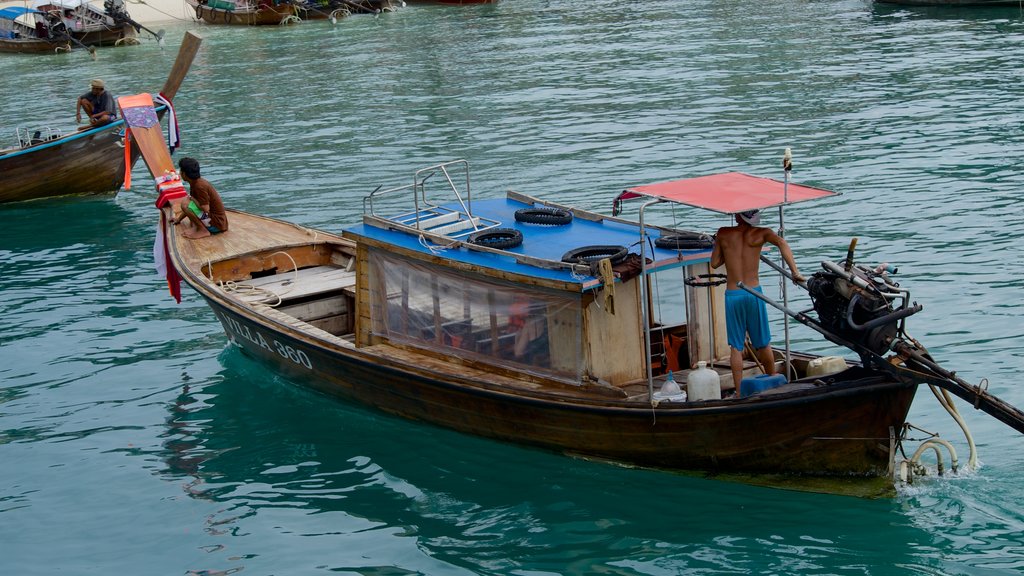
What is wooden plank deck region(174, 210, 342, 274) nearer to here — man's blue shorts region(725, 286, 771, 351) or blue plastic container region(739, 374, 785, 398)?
man's blue shorts region(725, 286, 771, 351)

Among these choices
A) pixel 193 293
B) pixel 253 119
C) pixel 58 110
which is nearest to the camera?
pixel 193 293

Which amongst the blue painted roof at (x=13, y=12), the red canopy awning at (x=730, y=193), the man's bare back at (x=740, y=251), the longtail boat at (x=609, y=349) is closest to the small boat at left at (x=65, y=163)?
the longtail boat at (x=609, y=349)

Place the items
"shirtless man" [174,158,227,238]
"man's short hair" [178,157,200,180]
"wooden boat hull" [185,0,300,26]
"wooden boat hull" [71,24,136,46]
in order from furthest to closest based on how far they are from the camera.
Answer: "wooden boat hull" [185,0,300,26] < "wooden boat hull" [71,24,136,46] < "shirtless man" [174,158,227,238] < "man's short hair" [178,157,200,180]

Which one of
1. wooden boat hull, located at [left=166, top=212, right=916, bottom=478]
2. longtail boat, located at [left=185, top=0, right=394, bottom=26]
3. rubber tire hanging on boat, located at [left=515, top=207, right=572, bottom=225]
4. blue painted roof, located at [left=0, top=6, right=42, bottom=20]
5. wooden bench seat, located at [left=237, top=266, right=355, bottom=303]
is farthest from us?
longtail boat, located at [left=185, top=0, right=394, bottom=26]

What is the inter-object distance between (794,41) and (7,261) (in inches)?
940

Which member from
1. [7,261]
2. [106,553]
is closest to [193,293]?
[7,261]

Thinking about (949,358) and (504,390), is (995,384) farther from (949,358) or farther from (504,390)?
(504,390)

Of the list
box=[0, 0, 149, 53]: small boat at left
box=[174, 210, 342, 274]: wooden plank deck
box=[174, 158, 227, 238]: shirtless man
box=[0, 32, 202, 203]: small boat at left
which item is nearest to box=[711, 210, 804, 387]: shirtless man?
box=[174, 210, 342, 274]: wooden plank deck

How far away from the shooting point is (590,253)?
34.3 feet

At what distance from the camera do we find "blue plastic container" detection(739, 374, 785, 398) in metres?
9.80

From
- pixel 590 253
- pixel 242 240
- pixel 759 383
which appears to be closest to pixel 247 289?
pixel 242 240

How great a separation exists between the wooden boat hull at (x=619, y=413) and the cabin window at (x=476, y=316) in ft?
0.68

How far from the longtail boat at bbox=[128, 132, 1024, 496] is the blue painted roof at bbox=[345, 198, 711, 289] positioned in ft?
0.08

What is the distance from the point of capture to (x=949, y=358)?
12.5 meters
